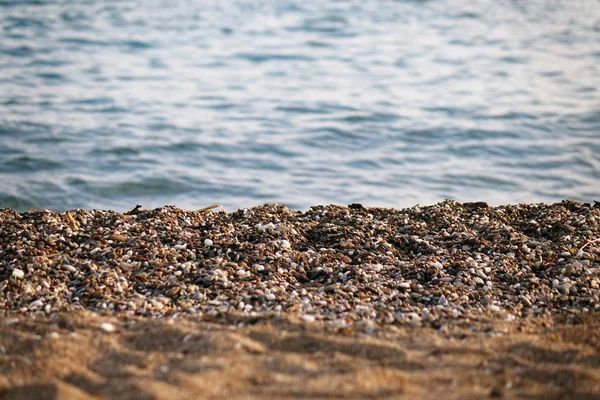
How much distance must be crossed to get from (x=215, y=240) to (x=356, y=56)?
10916 millimetres

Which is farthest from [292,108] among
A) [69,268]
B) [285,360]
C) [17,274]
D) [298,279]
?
[285,360]

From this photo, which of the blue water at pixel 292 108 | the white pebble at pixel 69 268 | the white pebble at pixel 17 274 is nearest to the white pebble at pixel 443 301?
the white pebble at pixel 69 268

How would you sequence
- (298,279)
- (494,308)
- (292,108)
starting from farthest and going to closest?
(292,108) < (298,279) < (494,308)

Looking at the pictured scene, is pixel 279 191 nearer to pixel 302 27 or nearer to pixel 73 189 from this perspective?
pixel 73 189

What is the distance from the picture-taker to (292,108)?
39.1 feet

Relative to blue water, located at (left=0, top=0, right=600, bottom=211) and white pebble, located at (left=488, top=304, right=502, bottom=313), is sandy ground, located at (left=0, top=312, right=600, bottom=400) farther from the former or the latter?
blue water, located at (left=0, top=0, right=600, bottom=211)

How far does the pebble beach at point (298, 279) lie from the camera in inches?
142

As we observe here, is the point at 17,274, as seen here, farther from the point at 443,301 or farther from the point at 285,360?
the point at 443,301

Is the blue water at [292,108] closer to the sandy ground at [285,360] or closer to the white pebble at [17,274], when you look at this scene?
the white pebble at [17,274]

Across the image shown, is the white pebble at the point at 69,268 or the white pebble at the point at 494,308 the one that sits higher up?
the white pebble at the point at 69,268

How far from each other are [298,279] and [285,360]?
1248mm

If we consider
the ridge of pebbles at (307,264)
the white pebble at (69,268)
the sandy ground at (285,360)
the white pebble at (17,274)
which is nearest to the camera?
the sandy ground at (285,360)

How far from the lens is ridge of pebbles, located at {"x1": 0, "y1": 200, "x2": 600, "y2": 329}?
4.11 m

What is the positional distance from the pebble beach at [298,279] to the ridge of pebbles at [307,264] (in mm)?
12
